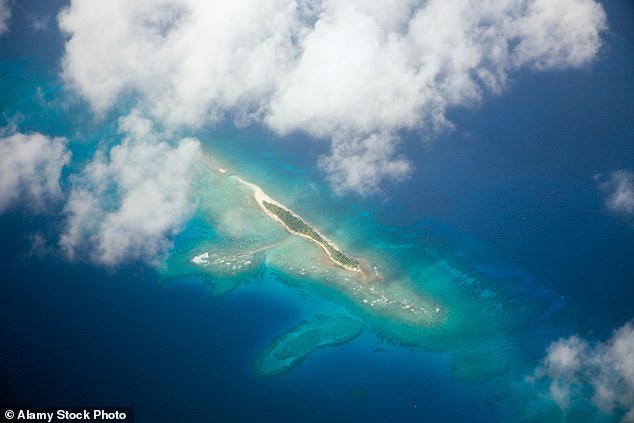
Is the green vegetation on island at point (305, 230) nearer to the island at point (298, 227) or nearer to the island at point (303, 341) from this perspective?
the island at point (298, 227)

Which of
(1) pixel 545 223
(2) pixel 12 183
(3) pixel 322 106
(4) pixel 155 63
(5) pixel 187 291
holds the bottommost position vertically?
(5) pixel 187 291

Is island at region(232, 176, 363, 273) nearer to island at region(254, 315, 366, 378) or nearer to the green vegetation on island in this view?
the green vegetation on island

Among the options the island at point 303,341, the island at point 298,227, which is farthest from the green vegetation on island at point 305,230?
the island at point 303,341

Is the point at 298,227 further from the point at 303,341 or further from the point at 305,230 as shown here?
the point at 303,341

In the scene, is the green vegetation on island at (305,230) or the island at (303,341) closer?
the island at (303,341)

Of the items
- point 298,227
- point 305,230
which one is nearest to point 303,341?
point 305,230

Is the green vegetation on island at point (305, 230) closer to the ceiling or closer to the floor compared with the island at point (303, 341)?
closer to the ceiling

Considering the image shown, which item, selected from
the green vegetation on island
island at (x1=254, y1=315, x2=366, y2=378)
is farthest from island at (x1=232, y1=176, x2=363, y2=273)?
island at (x1=254, y1=315, x2=366, y2=378)

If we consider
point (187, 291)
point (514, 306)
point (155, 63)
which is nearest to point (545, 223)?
point (514, 306)

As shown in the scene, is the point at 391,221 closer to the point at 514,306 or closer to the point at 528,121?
the point at 514,306
